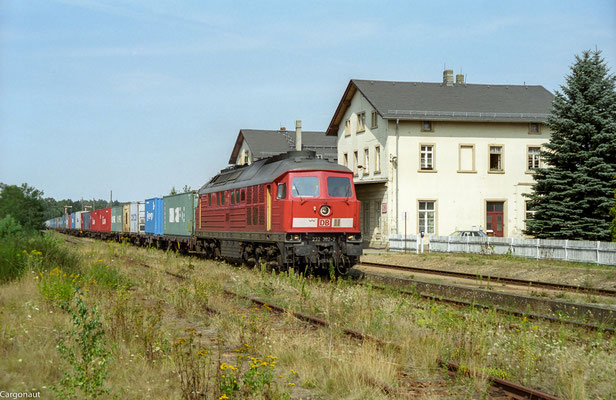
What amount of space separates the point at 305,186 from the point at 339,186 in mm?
1028

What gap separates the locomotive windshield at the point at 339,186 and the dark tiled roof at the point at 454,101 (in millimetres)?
20231

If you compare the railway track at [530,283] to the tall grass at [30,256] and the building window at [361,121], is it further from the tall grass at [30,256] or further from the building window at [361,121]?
the building window at [361,121]

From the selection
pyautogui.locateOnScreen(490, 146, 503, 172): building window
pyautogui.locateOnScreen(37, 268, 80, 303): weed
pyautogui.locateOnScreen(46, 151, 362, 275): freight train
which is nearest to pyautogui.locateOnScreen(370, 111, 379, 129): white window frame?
pyautogui.locateOnScreen(490, 146, 503, 172): building window

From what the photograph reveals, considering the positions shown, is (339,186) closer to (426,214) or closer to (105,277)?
(105,277)

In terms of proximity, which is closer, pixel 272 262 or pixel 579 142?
pixel 272 262

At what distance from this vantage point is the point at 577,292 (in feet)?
50.5

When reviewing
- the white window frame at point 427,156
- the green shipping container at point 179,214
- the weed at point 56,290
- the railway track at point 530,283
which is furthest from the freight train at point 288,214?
the white window frame at point 427,156

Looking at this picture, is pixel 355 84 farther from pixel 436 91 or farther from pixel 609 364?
pixel 609 364

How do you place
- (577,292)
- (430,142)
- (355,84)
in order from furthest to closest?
(355,84) → (430,142) → (577,292)

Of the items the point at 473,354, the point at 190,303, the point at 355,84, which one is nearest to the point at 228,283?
the point at 190,303

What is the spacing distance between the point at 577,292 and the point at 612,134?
45.6 ft

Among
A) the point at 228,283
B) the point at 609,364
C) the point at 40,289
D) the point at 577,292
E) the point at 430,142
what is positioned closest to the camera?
the point at 609,364

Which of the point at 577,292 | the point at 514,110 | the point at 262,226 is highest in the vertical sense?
the point at 514,110

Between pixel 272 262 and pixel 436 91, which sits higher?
pixel 436 91
